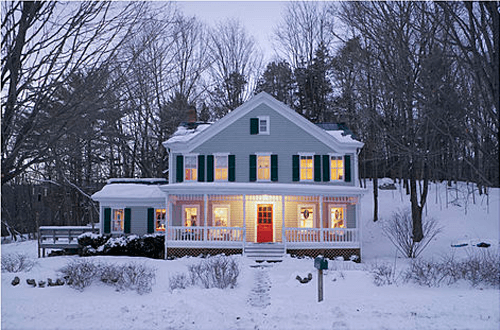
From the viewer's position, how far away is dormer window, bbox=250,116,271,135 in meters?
19.1

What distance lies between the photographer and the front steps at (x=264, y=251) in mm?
16000

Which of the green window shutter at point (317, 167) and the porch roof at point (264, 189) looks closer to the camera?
the porch roof at point (264, 189)

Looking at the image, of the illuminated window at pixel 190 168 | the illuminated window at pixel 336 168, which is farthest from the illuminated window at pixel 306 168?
the illuminated window at pixel 190 168

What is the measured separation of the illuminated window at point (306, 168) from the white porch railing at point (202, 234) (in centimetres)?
420

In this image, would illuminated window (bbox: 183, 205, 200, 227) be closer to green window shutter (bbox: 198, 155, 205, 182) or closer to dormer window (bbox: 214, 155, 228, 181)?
green window shutter (bbox: 198, 155, 205, 182)

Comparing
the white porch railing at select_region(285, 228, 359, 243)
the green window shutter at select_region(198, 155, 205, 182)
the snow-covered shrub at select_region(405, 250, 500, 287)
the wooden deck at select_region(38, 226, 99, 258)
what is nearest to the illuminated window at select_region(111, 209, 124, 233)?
the wooden deck at select_region(38, 226, 99, 258)

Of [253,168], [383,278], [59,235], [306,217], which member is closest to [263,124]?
[253,168]

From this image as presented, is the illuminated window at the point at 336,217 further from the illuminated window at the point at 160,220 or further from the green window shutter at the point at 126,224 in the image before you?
the green window shutter at the point at 126,224

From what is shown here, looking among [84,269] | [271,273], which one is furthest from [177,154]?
[84,269]

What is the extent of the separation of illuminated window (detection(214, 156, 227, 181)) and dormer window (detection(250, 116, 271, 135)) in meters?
1.97

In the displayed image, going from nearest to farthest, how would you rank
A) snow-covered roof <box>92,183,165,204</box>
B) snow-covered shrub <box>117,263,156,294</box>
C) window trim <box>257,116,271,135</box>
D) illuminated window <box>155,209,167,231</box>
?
snow-covered shrub <box>117,263,156,294</box>, window trim <box>257,116,271,135</box>, snow-covered roof <box>92,183,165,204</box>, illuminated window <box>155,209,167,231</box>

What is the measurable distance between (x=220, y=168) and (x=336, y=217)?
6.29 meters

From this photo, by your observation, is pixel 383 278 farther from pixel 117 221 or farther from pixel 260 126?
pixel 117 221

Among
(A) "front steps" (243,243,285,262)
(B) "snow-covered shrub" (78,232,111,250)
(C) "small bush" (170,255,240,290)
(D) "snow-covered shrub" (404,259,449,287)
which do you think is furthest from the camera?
(B) "snow-covered shrub" (78,232,111,250)
